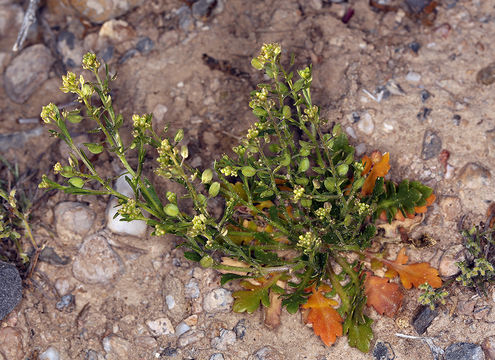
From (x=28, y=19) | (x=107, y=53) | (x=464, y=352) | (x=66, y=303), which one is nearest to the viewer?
(x=464, y=352)

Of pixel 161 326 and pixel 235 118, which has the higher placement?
pixel 235 118

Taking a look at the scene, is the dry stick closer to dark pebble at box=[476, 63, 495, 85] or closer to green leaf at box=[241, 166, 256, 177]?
green leaf at box=[241, 166, 256, 177]

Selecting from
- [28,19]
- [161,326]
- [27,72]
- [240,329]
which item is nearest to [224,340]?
[240,329]

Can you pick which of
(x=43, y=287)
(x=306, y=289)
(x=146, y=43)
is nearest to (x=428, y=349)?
(x=306, y=289)

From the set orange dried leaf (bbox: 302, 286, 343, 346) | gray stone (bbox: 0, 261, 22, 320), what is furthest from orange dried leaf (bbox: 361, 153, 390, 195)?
gray stone (bbox: 0, 261, 22, 320)

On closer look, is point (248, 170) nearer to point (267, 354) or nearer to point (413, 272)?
point (267, 354)

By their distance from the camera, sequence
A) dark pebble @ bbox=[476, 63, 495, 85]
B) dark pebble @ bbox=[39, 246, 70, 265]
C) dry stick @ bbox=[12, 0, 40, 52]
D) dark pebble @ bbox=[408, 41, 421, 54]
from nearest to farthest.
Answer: dark pebble @ bbox=[39, 246, 70, 265] → dark pebble @ bbox=[476, 63, 495, 85] → dark pebble @ bbox=[408, 41, 421, 54] → dry stick @ bbox=[12, 0, 40, 52]
